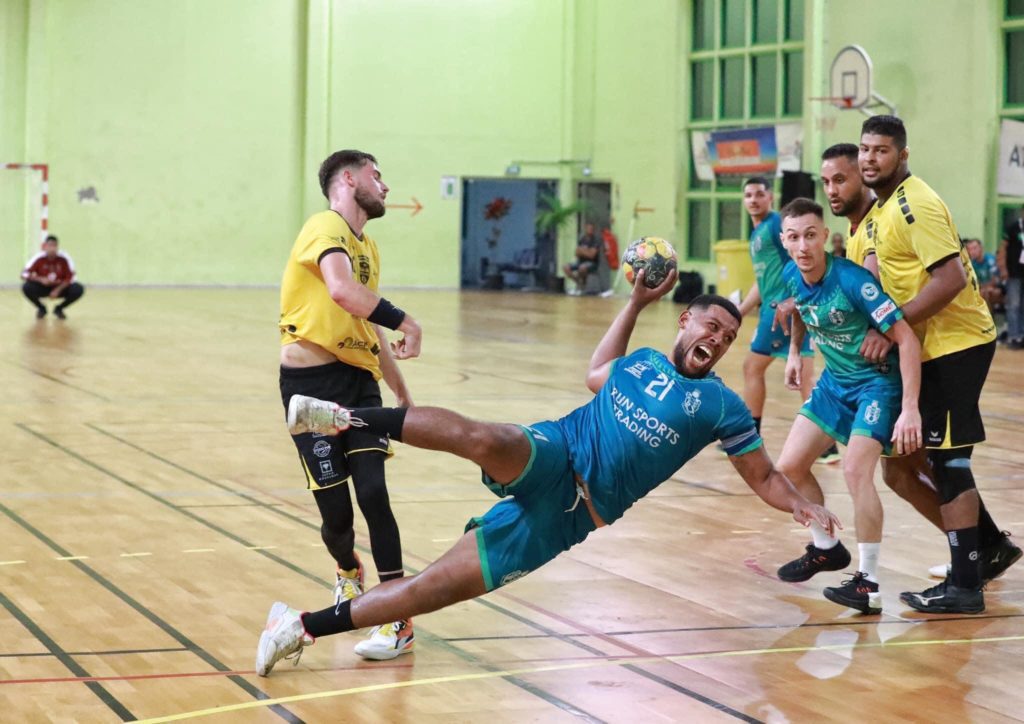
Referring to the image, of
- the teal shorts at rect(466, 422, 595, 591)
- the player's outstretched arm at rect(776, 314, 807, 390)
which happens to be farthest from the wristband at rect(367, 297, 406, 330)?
the player's outstretched arm at rect(776, 314, 807, 390)

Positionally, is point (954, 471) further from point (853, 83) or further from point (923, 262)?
point (853, 83)

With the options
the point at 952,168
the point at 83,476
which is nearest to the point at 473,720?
the point at 83,476

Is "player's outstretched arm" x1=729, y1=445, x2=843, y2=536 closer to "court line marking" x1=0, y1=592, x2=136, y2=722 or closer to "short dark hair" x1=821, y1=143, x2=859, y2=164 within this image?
"short dark hair" x1=821, y1=143, x2=859, y2=164

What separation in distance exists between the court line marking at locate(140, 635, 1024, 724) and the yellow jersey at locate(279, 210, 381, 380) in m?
1.29

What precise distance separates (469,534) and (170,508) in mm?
3692

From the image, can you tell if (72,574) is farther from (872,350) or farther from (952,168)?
(952,168)

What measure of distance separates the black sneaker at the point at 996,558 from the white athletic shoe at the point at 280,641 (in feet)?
10.4

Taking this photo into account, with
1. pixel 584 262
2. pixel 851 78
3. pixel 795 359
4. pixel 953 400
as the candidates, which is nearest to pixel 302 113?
pixel 584 262

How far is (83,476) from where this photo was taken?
910cm

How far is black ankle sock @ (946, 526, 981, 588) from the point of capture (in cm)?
614

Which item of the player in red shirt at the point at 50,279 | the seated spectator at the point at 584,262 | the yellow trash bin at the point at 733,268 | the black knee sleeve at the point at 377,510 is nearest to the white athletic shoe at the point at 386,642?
the black knee sleeve at the point at 377,510

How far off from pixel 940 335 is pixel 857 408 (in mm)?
466

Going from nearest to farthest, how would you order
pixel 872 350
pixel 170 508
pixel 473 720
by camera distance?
pixel 473 720
pixel 872 350
pixel 170 508

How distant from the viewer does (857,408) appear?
6254 millimetres
